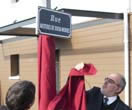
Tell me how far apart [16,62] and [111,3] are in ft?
24.6

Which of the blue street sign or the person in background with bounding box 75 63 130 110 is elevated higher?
the blue street sign

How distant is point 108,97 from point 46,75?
77 cm

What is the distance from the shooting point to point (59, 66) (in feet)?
38.8

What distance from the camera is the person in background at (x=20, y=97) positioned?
3.24 meters

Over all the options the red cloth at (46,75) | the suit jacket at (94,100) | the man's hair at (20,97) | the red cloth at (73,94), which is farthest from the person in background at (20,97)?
the suit jacket at (94,100)

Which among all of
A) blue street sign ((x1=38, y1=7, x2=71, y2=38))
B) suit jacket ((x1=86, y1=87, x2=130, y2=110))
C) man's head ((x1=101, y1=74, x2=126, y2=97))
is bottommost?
suit jacket ((x1=86, y1=87, x2=130, y2=110))

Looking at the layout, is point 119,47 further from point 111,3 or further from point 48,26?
point 48,26

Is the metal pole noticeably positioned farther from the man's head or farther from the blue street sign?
the man's head

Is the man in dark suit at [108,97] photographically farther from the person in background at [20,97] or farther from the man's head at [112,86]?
the person in background at [20,97]

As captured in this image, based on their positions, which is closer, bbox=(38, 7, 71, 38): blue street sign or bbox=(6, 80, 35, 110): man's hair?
bbox=(6, 80, 35, 110): man's hair

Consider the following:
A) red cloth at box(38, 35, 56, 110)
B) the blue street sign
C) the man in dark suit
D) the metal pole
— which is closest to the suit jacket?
the man in dark suit

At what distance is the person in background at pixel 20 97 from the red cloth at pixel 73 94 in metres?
1.47

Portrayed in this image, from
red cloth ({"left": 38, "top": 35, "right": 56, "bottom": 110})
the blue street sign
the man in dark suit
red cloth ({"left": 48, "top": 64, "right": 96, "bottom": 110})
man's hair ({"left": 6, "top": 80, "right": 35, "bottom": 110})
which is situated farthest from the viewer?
the blue street sign

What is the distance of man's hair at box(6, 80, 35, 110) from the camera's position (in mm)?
3236
